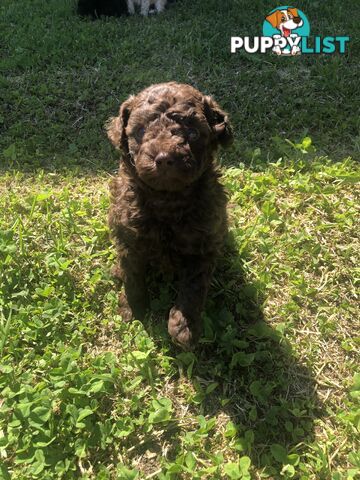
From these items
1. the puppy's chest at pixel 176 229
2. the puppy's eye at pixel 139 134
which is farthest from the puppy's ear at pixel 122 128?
the puppy's chest at pixel 176 229

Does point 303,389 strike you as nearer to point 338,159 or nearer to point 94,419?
point 94,419

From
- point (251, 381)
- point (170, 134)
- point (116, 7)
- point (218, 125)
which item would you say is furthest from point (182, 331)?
point (116, 7)

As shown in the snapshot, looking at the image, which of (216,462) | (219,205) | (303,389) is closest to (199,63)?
(219,205)

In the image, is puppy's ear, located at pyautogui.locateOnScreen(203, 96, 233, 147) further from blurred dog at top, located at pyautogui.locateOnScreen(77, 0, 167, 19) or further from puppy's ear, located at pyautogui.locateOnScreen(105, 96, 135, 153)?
blurred dog at top, located at pyautogui.locateOnScreen(77, 0, 167, 19)

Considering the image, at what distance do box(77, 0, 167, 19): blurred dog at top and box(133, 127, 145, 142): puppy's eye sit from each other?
412 cm

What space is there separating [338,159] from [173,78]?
74.6 inches

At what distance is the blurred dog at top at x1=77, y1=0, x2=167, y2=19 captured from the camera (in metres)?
5.73

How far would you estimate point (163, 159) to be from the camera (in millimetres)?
2105

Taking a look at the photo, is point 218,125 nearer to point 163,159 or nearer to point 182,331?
point 163,159

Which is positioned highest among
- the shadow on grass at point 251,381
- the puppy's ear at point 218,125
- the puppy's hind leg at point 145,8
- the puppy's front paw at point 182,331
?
the puppy's ear at point 218,125

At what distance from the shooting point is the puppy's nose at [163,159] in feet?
6.91
